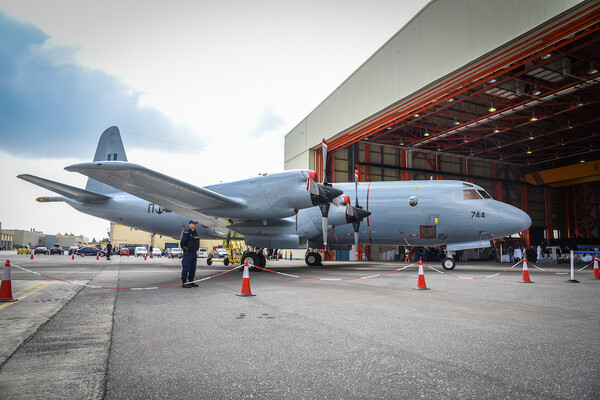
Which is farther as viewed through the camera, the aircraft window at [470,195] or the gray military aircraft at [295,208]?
the aircraft window at [470,195]

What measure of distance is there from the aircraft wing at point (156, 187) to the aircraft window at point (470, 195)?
1020cm

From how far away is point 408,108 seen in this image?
71.7ft

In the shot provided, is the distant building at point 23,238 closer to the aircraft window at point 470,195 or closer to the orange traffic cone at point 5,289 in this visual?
the orange traffic cone at point 5,289

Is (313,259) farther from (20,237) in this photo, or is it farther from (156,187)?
(20,237)

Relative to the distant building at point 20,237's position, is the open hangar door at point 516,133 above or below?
above

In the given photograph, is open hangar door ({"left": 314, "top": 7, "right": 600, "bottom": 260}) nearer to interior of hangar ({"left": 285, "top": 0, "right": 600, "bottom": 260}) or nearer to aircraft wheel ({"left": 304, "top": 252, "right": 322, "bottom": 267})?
interior of hangar ({"left": 285, "top": 0, "right": 600, "bottom": 260})

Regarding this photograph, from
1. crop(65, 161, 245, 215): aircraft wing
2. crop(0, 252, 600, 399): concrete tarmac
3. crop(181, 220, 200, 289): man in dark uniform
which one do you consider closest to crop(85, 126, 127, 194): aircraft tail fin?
crop(65, 161, 245, 215): aircraft wing

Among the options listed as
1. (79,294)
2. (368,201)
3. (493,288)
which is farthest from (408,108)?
(79,294)

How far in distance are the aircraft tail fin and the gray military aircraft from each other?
0.18 feet

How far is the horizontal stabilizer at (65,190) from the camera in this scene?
12684 millimetres

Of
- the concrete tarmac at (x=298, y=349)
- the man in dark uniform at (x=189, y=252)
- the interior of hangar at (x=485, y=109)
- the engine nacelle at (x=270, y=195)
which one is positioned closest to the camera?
the concrete tarmac at (x=298, y=349)

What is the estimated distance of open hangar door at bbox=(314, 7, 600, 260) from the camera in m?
18.2

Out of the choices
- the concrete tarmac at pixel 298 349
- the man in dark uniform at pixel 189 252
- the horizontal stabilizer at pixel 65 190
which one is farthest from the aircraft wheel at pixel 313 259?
the concrete tarmac at pixel 298 349

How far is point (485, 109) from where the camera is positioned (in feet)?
111
